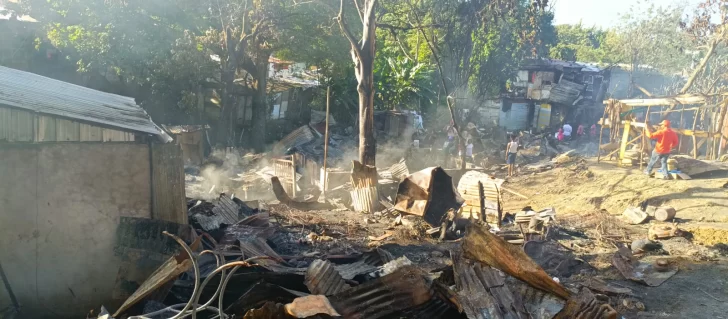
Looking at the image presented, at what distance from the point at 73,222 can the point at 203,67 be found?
16.7 metres

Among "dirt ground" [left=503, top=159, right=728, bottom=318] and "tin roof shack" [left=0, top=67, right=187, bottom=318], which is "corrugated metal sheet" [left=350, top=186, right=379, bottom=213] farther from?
"tin roof shack" [left=0, top=67, right=187, bottom=318]

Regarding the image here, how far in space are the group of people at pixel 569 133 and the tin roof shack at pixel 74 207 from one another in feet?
86.7

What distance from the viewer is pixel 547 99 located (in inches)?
1385

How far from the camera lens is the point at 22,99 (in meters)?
6.74

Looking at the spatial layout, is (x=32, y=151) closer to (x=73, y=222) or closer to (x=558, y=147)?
(x=73, y=222)

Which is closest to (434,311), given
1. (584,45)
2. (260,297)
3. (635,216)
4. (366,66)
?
(260,297)

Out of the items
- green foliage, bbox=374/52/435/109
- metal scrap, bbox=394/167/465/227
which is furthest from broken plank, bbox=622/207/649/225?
green foliage, bbox=374/52/435/109

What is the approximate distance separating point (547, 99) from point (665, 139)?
2153cm

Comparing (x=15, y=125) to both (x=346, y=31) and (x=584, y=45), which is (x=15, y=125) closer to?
(x=346, y=31)

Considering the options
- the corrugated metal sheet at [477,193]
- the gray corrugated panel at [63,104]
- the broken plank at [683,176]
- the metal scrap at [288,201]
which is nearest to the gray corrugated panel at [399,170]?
the metal scrap at [288,201]

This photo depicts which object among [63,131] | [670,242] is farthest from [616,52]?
[63,131]

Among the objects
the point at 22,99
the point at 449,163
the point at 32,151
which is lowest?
the point at 449,163

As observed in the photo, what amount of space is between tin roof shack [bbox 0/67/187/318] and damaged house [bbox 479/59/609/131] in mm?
30825

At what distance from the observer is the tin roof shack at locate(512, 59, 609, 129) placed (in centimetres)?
3531
